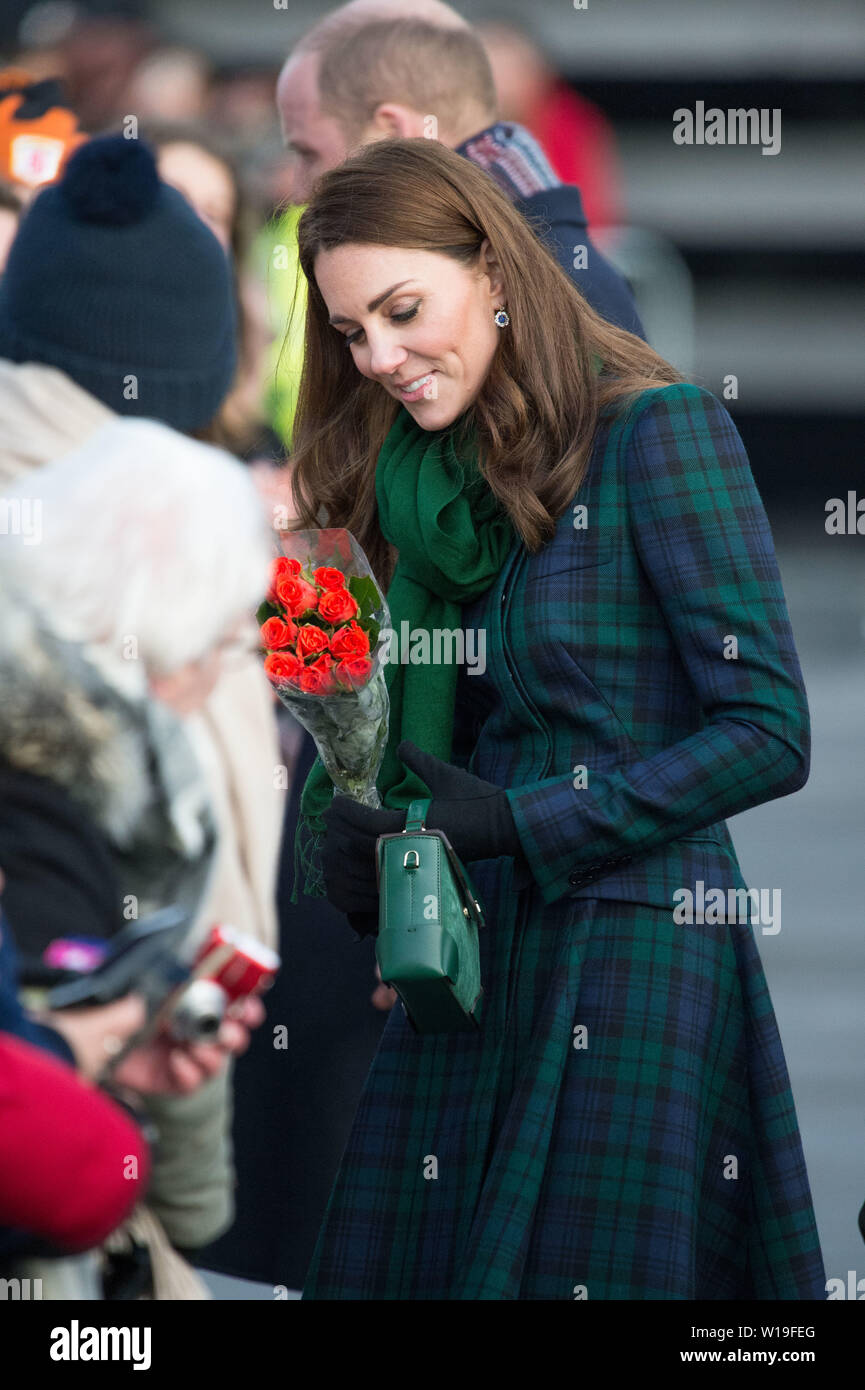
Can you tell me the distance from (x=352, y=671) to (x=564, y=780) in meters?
0.30

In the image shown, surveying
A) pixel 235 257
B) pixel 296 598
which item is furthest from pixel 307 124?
pixel 296 598

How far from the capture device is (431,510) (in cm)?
235

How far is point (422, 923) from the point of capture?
212 cm

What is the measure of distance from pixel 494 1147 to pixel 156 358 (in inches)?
53.7

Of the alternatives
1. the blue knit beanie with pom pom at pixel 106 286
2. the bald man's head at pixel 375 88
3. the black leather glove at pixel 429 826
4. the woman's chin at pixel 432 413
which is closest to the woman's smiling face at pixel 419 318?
the woman's chin at pixel 432 413

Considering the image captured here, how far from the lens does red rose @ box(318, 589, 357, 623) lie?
2334mm

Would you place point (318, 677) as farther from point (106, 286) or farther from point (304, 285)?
point (304, 285)

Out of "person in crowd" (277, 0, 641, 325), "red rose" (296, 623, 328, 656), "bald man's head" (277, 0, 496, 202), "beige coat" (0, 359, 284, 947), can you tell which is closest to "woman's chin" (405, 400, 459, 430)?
"red rose" (296, 623, 328, 656)

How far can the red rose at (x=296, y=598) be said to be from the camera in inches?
91.8

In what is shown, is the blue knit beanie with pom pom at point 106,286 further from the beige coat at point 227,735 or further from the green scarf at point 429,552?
the green scarf at point 429,552

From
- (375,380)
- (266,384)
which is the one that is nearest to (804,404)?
(266,384)

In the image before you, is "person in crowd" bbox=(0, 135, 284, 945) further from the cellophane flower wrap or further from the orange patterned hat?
the orange patterned hat
